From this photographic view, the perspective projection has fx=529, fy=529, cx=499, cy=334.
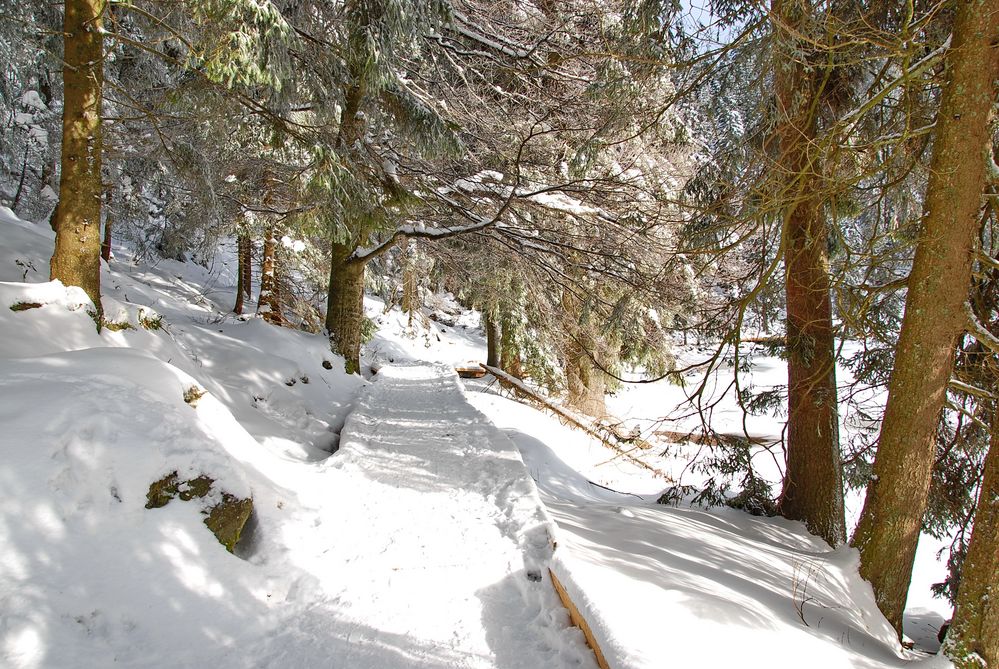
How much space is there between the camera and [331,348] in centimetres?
1116

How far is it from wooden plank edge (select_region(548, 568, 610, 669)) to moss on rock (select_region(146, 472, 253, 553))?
2.16 meters

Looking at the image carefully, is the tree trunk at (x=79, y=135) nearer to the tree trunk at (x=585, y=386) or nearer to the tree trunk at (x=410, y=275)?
the tree trunk at (x=410, y=275)

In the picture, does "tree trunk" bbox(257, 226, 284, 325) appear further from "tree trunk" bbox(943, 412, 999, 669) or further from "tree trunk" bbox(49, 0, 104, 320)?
"tree trunk" bbox(943, 412, 999, 669)

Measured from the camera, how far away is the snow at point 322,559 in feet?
8.78

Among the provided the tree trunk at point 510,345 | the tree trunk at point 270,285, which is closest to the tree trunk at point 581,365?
the tree trunk at point 510,345

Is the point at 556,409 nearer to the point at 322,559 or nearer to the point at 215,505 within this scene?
the point at 322,559

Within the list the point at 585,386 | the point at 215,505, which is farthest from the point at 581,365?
the point at 215,505

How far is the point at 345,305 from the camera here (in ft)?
36.0

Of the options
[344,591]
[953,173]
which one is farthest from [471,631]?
[953,173]

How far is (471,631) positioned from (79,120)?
18.4 feet

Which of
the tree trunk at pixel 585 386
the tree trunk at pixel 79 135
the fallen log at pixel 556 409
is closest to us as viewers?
the tree trunk at pixel 79 135

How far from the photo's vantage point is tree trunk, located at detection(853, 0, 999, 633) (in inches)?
130

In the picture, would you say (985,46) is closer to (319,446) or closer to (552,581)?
(552,581)

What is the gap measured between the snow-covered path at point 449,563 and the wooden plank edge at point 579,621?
4cm
